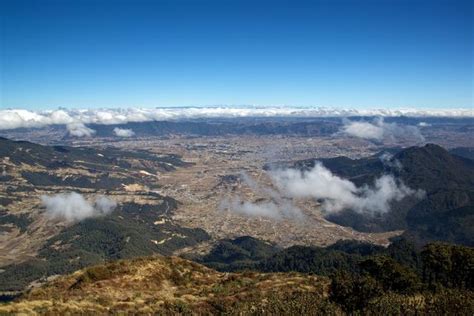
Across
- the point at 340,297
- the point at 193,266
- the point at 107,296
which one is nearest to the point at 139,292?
the point at 107,296

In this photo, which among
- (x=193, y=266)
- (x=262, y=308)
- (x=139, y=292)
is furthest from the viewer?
(x=193, y=266)

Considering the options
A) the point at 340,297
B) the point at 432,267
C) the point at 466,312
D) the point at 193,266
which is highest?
the point at 466,312

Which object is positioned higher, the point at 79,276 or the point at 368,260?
the point at 79,276

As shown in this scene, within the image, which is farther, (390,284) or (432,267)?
(432,267)

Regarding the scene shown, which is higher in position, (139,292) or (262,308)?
(262,308)

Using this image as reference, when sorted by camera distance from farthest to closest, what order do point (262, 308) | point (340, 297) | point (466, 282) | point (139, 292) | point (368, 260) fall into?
point (368, 260)
point (466, 282)
point (139, 292)
point (340, 297)
point (262, 308)

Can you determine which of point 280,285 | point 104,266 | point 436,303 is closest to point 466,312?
point 436,303

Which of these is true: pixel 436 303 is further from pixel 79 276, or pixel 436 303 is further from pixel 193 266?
pixel 79 276

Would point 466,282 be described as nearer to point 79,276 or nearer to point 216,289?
point 216,289

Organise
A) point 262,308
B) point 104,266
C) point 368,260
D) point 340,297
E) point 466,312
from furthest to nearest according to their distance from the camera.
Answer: point 368,260, point 104,266, point 340,297, point 262,308, point 466,312
